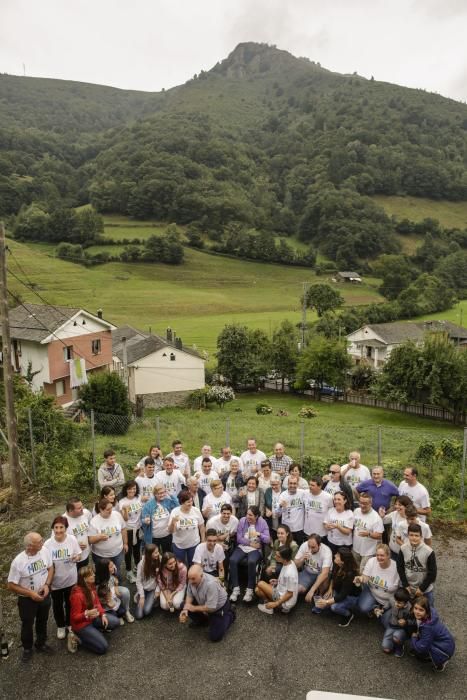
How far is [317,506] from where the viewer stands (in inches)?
312

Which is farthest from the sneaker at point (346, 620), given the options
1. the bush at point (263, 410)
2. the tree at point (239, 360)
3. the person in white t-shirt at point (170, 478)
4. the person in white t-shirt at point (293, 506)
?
the tree at point (239, 360)

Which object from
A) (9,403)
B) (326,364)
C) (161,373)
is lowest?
(161,373)

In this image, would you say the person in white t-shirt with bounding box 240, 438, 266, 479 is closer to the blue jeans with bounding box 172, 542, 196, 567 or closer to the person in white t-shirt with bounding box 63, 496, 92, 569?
the blue jeans with bounding box 172, 542, 196, 567

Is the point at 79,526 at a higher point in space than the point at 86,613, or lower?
higher

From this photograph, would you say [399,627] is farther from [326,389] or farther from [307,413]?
[326,389]

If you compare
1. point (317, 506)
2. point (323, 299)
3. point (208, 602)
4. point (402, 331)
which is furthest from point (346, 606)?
point (323, 299)

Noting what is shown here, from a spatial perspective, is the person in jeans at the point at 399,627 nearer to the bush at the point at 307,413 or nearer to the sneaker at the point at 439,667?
the sneaker at the point at 439,667

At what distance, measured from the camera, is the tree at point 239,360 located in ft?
146

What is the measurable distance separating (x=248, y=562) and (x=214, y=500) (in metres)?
1.09

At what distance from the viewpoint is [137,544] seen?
8.19m

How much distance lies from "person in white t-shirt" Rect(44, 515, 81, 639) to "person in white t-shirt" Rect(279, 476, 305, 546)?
3174 millimetres

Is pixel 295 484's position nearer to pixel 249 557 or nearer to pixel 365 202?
pixel 249 557

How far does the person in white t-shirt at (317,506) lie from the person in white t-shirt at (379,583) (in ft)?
3.71

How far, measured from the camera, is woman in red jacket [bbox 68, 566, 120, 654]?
6.41 meters
